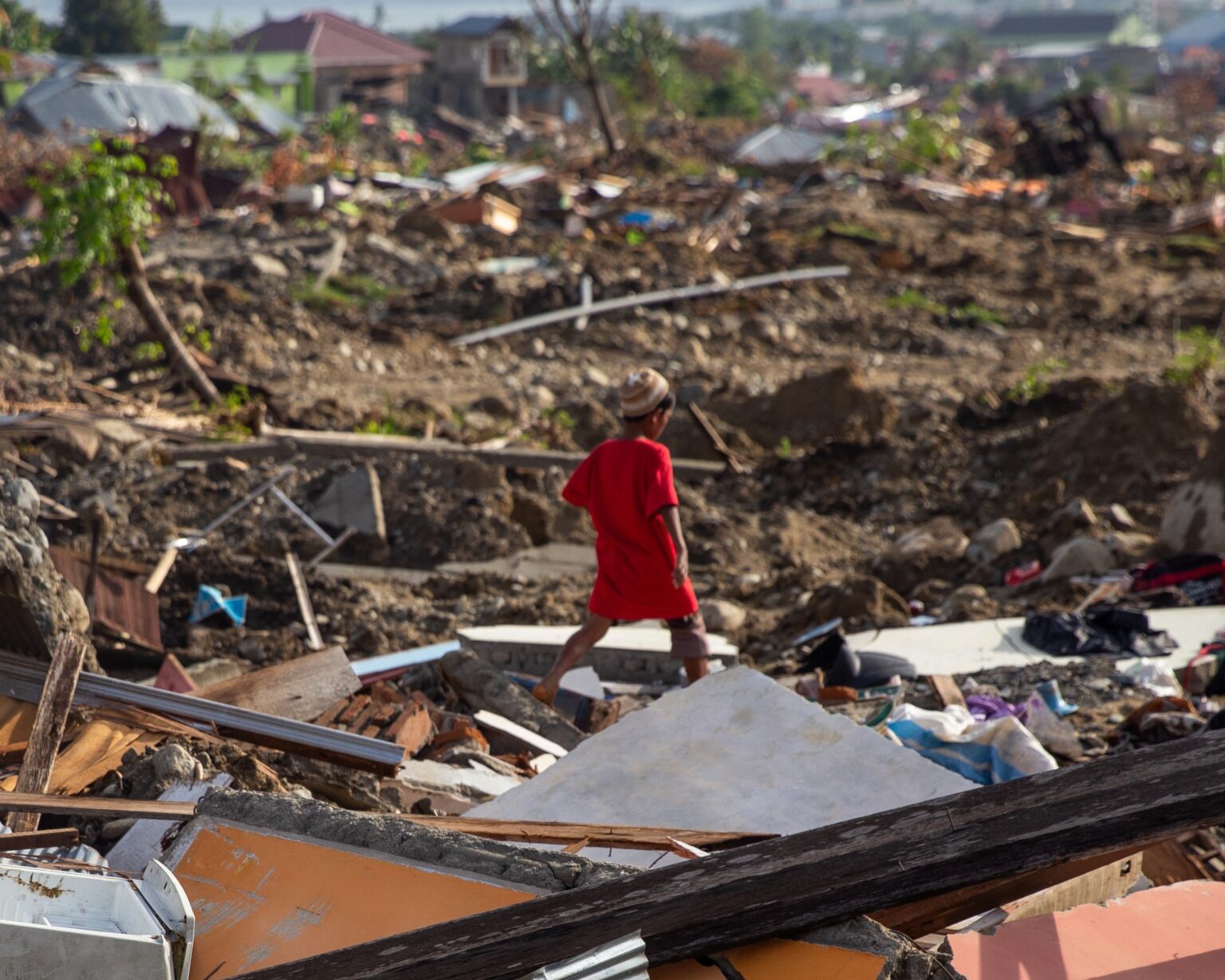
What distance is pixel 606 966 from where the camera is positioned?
2107 mm

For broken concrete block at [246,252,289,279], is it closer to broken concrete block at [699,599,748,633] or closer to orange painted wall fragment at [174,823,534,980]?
broken concrete block at [699,599,748,633]

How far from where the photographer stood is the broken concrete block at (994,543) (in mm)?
7016

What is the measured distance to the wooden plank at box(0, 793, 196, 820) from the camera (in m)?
2.78

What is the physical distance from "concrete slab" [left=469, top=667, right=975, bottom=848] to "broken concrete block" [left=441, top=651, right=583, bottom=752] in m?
0.97

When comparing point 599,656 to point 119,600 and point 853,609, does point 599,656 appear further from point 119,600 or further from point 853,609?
point 119,600

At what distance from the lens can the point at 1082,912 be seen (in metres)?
2.64

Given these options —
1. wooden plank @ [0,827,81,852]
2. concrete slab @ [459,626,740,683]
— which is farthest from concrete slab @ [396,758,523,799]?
concrete slab @ [459,626,740,683]

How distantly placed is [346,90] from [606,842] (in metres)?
46.2

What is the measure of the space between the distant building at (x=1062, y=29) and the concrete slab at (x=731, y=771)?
143 meters

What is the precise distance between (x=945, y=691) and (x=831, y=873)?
260 centimetres

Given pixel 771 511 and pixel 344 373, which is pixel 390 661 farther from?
pixel 344 373

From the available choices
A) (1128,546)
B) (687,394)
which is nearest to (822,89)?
(687,394)

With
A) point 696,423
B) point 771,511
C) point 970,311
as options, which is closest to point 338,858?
point 771,511

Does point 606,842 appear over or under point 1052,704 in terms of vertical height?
over
